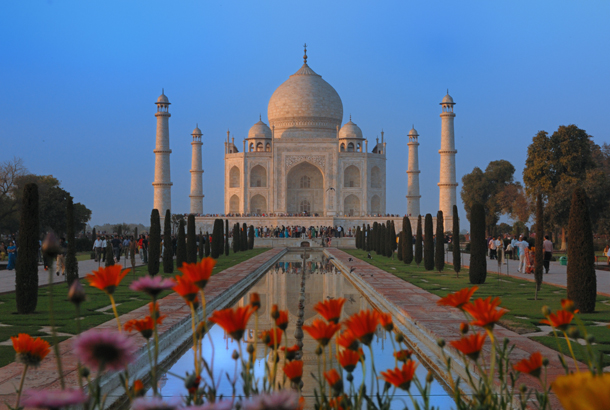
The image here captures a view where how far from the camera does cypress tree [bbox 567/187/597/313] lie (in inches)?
259

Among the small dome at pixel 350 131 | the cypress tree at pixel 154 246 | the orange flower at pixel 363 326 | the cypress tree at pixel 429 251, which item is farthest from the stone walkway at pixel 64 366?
the small dome at pixel 350 131

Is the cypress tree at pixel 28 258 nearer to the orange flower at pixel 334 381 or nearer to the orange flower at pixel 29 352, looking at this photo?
the orange flower at pixel 29 352

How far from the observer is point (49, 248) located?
1259mm

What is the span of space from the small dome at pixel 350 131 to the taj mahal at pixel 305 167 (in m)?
0.06

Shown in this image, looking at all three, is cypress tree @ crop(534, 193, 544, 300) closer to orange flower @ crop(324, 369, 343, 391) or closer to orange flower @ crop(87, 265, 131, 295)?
orange flower @ crop(324, 369, 343, 391)

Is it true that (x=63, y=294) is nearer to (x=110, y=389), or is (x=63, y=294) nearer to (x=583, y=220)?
→ (x=110, y=389)

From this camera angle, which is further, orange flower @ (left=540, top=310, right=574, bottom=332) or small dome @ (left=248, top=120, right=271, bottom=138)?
small dome @ (left=248, top=120, right=271, bottom=138)

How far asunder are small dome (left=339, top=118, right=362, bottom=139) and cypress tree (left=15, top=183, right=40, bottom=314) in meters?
30.8

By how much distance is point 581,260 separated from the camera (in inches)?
263

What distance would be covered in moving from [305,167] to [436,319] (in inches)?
1247

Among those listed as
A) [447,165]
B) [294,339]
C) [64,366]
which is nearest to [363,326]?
[64,366]

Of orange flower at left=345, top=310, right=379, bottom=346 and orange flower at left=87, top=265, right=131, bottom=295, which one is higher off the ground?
orange flower at left=87, top=265, right=131, bottom=295

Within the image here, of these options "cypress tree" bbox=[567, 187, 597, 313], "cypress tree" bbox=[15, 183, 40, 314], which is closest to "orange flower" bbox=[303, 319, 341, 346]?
"cypress tree" bbox=[15, 183, 40, 314]

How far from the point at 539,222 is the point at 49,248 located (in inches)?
301
